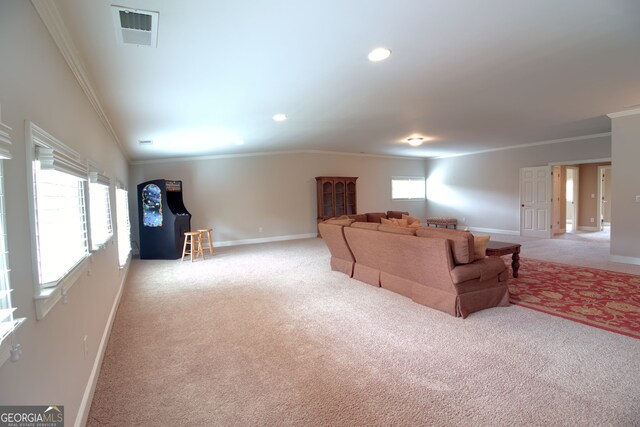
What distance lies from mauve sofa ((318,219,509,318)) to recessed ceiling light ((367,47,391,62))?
6.03 ft

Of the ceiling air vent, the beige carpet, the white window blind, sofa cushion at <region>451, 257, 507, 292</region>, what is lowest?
the beige carpet

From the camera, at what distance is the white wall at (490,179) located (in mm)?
7719

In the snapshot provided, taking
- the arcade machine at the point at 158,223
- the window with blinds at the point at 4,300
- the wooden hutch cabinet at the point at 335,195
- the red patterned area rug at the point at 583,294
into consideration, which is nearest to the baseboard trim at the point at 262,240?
the wooden hutch cabinet at the point at 335,195

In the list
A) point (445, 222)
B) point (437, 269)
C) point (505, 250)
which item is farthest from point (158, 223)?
point (445, 222)

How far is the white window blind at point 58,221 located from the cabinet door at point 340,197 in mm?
7277

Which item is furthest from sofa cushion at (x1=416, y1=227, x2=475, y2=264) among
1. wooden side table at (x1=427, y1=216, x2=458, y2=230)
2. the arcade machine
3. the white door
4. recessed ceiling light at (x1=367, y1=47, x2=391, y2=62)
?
wooden side table at (x1=427, y1=216, x2=458, y2=230)

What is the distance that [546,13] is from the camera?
7.32 ft

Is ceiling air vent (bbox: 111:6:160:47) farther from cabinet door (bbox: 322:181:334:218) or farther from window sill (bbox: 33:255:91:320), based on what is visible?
cabinet door (bbox: 322:181:334:218)

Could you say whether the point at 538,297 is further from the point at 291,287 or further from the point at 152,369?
the point at 152,369

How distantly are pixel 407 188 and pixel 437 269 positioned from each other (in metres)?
8.28

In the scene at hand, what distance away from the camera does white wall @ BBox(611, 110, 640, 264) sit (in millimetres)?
5141

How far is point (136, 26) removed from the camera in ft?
6.84

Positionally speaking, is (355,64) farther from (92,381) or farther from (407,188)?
(407,188)

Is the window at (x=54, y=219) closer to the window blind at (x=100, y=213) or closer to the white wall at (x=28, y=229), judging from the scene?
the white wall at (x=28, y=229)
